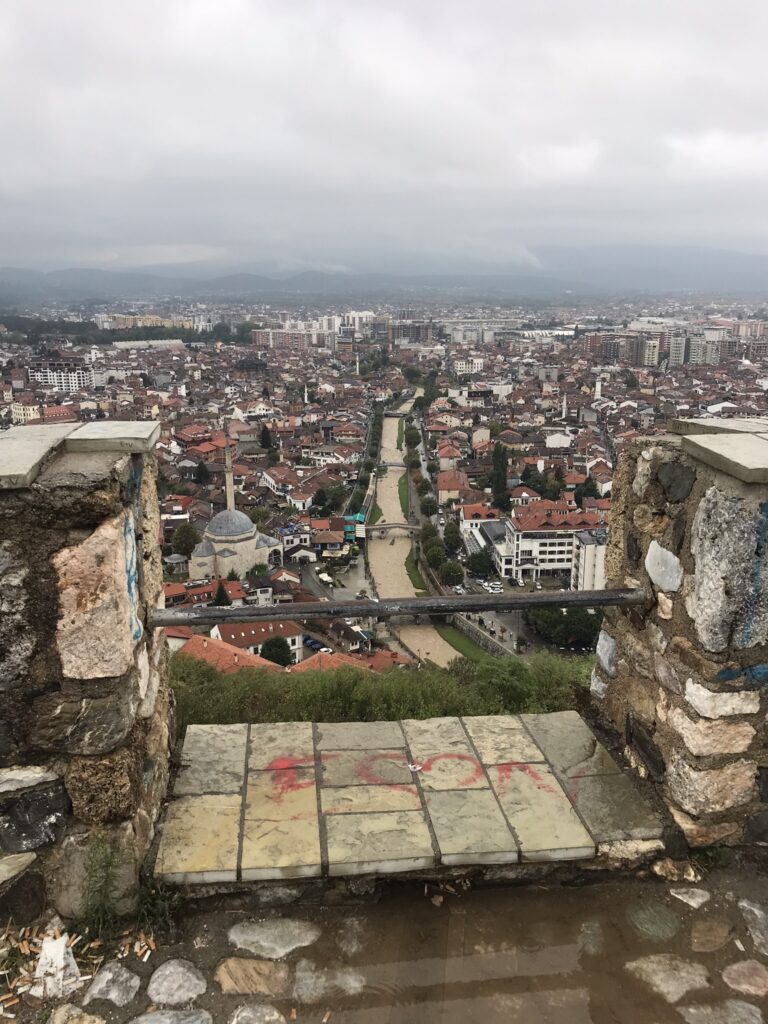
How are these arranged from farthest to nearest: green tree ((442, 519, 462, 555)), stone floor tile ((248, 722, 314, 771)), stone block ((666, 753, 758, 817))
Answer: green tree ((442, 519, 462, 555)), stone floor tile ((248, 722, 314, 771)), stone block ((666, 753, 758, 817))

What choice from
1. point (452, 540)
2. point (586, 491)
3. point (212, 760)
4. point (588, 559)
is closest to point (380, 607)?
point (212, 760)

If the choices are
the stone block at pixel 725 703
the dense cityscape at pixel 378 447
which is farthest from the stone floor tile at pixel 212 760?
the stone block at pixel 725 703

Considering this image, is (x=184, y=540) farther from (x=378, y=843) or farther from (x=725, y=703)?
(x=725, y=703)

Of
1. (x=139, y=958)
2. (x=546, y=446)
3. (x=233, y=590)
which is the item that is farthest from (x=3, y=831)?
(x=546, y=446)

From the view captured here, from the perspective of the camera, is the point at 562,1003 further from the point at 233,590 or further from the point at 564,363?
the point at 564,363

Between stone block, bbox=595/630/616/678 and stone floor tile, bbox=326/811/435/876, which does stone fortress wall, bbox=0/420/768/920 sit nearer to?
stone block, bbox=595/630/616/678

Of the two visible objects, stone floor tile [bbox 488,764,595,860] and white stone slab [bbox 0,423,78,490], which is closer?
white stone slab [bbox 0,423,78,490]

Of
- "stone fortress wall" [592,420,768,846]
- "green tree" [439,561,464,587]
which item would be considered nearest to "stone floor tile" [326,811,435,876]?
"stone fortress wall" [592,420,768,846]

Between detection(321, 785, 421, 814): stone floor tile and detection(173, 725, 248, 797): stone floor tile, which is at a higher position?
detection(173, 725, 248, 797): stone floor tile
